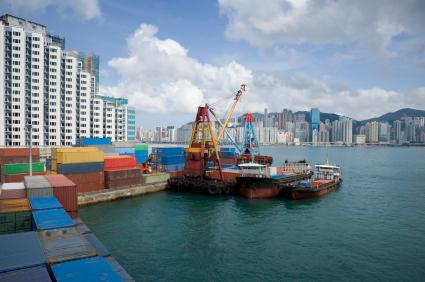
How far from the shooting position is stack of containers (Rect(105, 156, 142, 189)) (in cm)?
4203

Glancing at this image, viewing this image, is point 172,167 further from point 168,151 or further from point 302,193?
A: point 302,193

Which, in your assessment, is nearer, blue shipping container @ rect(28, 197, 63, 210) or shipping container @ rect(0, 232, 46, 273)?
shipping container @ rect(0, 232, 46, 273)

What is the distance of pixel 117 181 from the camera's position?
42.8 metres

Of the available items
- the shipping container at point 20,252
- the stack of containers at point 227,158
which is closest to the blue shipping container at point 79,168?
the shipping container at point 20,252

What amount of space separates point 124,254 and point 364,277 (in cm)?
1677

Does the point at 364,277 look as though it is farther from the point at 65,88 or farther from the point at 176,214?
the point at 65,88

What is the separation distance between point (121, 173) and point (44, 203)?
22130 mm

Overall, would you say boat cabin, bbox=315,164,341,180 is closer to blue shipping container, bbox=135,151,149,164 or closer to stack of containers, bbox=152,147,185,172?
stack of containers, bbox=152,147,185,172

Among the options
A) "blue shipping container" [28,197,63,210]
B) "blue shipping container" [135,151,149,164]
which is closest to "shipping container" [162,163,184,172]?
"blue shipping container" [135,151,149,164]

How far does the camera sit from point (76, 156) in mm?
38375

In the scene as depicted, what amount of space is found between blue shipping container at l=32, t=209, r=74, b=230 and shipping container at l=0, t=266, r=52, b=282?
5275 millimetres

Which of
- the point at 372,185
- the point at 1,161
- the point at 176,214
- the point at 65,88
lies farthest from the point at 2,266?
the point at 65,88

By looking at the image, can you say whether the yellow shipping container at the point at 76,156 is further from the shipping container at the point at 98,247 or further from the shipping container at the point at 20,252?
the shipping container at the point at 20,252

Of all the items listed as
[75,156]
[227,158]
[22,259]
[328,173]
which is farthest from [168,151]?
[22,259]
